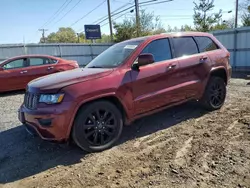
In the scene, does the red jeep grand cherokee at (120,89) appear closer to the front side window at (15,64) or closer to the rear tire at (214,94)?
A: the rear tire at (214,94)

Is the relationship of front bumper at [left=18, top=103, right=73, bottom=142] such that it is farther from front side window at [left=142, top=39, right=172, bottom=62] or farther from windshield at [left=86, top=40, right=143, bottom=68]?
front side window at [left=142, top=39, right=172, bottom=62]

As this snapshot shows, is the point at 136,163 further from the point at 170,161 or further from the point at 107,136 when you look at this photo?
the point at 107,136

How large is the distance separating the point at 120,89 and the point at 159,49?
1.25 meters

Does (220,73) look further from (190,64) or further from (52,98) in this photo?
(52,98)

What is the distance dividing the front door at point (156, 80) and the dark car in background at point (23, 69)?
6.07 metres

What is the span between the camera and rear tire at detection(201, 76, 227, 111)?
4.96m

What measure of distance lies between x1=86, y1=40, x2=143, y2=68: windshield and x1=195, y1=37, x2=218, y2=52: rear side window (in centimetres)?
152

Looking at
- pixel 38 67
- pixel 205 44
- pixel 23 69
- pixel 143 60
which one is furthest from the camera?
pixel 38 67

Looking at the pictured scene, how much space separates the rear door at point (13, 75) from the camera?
849 centimetres

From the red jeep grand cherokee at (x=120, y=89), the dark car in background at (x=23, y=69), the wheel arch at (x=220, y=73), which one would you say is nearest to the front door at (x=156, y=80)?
the red jeep grand cherokee at (x=120, y=89)

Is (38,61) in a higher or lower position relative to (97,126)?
higher

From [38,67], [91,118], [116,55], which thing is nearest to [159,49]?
[116,55]

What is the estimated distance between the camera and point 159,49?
430 centimetres

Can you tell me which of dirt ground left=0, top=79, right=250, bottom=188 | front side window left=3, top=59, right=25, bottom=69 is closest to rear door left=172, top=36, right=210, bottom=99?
dirt ground left=0, top=79, right=250, bottom=188
